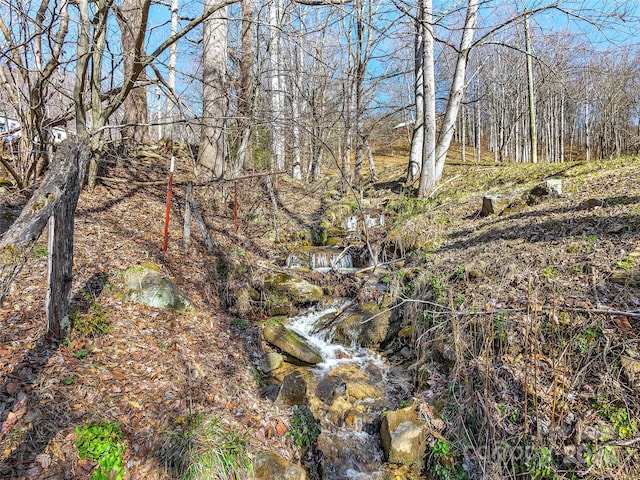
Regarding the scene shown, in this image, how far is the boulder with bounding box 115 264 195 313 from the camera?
4.71 m

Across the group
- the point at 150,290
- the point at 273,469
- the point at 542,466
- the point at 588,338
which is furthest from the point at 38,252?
the point at 588,338

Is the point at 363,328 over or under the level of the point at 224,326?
under

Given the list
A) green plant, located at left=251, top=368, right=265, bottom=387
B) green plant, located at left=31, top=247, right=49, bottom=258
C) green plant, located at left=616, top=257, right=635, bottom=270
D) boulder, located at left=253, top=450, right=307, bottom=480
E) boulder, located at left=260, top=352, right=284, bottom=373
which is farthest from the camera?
boulder, located at left=260, top=352, right=284, bottom=373

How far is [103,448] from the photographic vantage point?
2697 millimetres

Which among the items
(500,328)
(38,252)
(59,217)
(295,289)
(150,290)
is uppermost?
(59,217)

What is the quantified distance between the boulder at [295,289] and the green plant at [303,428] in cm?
301

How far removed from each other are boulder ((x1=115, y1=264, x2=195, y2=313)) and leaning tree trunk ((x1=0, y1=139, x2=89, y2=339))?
112 cm

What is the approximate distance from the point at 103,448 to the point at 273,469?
56.2 inches

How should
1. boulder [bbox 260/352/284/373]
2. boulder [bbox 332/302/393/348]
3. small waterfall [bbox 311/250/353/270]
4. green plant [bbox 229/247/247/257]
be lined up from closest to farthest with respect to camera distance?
boulder [bbox 260/352/284/373] → boulder [bbox 332/302/393/348] → green plant [bbox 229/247/247/257] → small waterfall [bbox 311/250/353/270]

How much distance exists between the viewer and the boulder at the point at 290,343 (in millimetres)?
5340

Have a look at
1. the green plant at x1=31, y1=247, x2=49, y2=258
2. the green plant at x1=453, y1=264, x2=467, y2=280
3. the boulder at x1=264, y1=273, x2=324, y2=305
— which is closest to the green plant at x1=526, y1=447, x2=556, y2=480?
the green plant at x1=453, y1=264, x2=467, y2=280

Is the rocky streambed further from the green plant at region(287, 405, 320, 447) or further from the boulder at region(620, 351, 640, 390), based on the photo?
the boulder at region(620, 351, 640, 390)

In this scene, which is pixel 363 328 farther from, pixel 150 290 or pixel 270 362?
pixel 150 290

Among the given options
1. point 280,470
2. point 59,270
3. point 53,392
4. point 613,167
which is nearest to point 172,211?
point 59,270
